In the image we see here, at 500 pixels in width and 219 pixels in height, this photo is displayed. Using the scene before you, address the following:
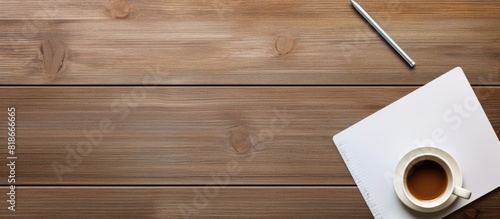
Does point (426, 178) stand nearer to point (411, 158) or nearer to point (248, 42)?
point (411, 158)

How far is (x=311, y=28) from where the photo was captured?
850 mm

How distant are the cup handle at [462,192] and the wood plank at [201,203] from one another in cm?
5

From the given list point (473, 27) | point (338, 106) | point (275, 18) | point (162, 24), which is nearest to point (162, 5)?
point (162, 24)

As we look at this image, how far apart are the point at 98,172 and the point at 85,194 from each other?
0.04 metres

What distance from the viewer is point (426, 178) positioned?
0.82m

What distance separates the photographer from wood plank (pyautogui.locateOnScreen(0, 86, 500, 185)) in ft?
2.76

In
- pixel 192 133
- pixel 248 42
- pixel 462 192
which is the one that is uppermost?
pixel 248 42

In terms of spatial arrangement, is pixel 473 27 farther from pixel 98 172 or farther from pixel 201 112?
pixel 98 172

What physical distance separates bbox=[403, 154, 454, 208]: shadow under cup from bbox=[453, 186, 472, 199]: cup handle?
0.5 inches

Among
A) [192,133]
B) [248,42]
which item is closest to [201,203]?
[192,133]

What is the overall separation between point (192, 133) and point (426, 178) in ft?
1.10

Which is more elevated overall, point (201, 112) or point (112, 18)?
point (112, 18)

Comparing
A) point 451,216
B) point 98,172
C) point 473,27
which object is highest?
point 473,27

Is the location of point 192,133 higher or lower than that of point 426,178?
higher
